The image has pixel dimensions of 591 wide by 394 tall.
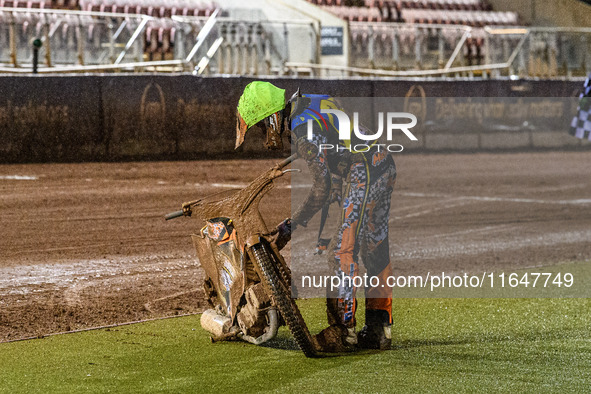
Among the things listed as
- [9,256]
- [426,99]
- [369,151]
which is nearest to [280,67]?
[426,99]

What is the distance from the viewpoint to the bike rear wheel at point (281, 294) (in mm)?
4500

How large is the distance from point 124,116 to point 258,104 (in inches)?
442

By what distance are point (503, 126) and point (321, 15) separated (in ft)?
18.2

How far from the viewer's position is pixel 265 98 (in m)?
4.59

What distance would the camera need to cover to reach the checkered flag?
7.61 metres

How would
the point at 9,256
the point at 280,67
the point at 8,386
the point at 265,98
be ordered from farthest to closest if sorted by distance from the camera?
the point at 280,67, the point at 9,256, the point at 265,98, the point at 8,386

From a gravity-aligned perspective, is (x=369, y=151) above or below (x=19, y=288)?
above

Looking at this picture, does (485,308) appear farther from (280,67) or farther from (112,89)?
(280,67)

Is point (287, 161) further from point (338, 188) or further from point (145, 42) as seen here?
point (145, 42)

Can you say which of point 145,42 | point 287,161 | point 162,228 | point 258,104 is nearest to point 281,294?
point 287,161

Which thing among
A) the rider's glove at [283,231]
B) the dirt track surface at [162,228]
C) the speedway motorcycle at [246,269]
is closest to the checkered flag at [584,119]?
the dirt track surface at [162,228]

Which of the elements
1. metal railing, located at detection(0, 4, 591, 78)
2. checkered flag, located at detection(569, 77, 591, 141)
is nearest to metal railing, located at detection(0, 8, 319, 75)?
metal railing, located at detection(0, 4, 591, 78)

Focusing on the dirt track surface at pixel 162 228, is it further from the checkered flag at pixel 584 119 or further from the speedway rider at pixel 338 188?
the speedway rider at pixel 338 188

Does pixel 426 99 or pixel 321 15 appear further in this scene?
pixel 321 15
